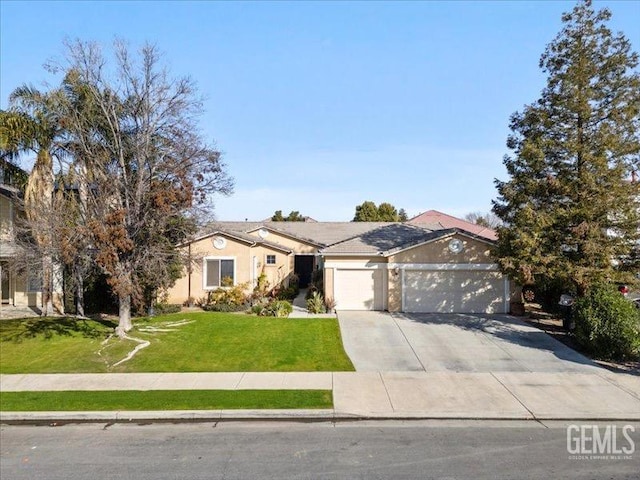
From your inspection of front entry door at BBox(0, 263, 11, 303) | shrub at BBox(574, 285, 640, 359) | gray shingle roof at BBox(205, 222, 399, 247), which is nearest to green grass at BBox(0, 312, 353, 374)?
front entry door at BBox(0, 263, 11, 303)

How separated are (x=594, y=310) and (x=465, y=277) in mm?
6737

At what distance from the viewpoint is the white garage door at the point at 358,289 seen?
21.3m

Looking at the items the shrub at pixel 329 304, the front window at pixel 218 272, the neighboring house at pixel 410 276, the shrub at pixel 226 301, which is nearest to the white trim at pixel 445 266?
the neighboring house at pixel 410 276

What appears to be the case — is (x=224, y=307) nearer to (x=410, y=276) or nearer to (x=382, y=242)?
(x=382, y=242)

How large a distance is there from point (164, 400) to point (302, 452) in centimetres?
418

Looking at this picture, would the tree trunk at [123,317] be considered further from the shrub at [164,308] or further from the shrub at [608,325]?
the shrub at [608,325]

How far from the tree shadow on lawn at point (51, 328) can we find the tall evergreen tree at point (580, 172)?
49.5 ft

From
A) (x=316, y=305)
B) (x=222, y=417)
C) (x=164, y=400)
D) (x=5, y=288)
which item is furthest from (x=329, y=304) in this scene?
(x=5, y=288)

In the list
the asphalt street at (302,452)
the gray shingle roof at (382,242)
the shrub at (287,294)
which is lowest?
the asphalt street at (302,452)

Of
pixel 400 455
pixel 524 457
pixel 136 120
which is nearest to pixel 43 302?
pixel 136 120

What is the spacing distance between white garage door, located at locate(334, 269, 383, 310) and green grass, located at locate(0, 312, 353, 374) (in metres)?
2.77

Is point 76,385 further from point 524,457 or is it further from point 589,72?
point 589,72

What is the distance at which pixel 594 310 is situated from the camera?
14.4 meters

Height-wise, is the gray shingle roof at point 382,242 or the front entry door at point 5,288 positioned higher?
the gray shingle roof at point 382,242
